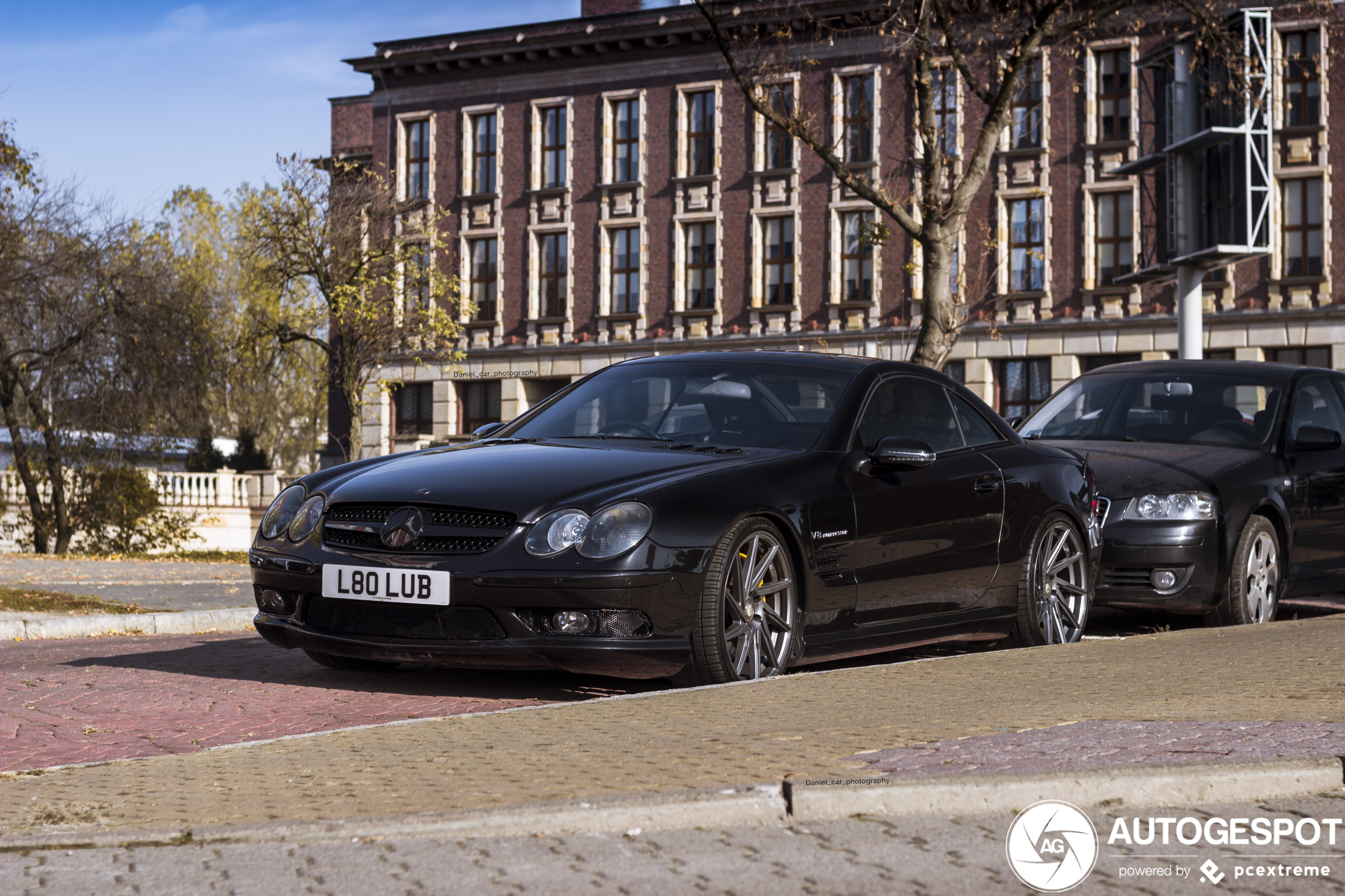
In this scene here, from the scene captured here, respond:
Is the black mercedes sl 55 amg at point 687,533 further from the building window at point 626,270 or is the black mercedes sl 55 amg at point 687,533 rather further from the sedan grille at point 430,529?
the building window at point 626,270

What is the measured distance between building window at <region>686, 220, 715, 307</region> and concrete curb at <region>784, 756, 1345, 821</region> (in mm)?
42270

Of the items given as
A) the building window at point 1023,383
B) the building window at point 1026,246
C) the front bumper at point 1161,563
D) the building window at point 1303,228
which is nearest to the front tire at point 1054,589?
the front bumper at point 1161,563

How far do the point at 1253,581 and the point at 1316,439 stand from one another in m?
1.06

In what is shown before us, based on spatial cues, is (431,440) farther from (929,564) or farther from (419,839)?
(419,839)

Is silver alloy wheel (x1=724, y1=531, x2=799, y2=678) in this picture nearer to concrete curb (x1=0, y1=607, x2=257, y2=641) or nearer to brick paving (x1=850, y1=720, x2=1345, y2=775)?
brick paving (x1=850, y1=720, x2=1345, y2=775)

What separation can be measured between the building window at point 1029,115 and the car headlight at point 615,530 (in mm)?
37941

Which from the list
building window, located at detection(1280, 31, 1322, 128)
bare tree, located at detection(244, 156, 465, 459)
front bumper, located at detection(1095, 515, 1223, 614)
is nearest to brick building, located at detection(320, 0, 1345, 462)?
building window, located at detection(1280, 31, 1322, 128)

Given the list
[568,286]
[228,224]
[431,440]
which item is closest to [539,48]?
[568,286]

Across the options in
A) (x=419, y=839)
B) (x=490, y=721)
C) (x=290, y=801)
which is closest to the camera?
(x=419, y=839)

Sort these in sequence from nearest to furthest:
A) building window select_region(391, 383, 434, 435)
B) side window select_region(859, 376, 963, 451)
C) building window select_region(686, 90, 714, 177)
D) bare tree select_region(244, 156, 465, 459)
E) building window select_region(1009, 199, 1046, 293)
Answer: side window select_region(859, 376, 963, 451) → bare tree select_region(244, 156, 465, 459) → building window select_region(1009, 199, 1046, 293) → building window select_region(686, 90, 714, 177) → building window select_region(391, 383, 434, 435)

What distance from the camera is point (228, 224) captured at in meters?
57.7

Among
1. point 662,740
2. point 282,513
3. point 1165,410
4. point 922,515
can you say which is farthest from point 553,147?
point 662,740

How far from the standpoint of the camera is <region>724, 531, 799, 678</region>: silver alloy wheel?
6555mm

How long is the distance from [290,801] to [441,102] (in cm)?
4767
